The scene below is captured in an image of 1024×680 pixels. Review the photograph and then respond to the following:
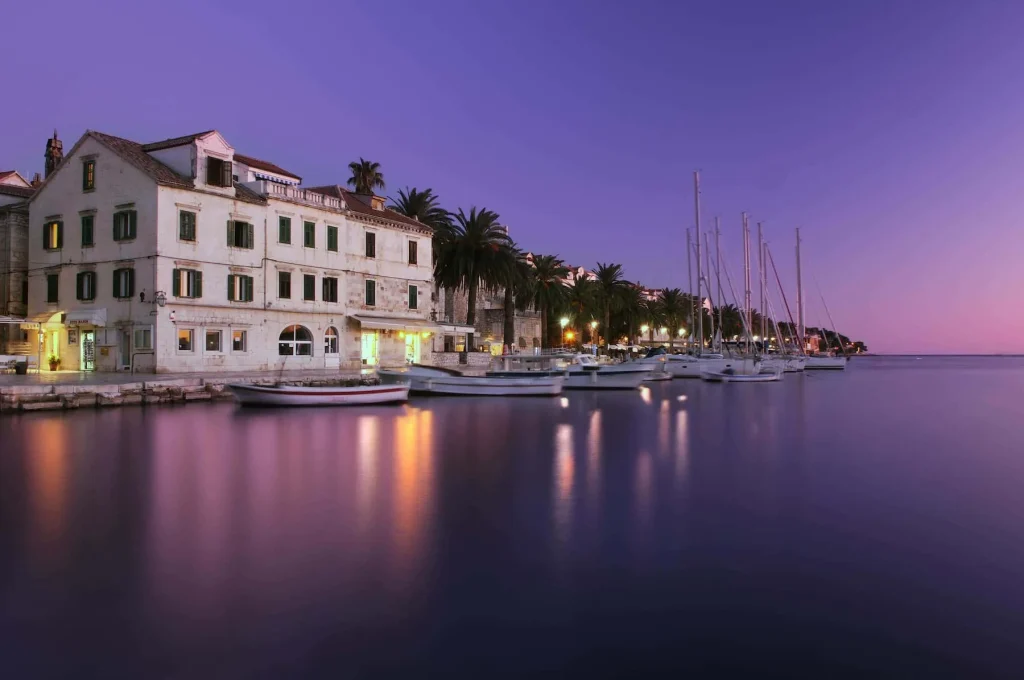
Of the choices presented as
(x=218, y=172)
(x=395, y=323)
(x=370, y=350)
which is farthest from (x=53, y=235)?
(x=395, y=323)

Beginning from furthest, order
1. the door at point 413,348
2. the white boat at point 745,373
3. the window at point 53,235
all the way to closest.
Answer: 1. the white boat at point 745,373
2. the door at point 413,348
3. the window at point 53,235

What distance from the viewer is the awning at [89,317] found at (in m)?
30.0

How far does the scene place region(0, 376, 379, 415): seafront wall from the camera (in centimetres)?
2089

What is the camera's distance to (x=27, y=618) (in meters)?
5.62

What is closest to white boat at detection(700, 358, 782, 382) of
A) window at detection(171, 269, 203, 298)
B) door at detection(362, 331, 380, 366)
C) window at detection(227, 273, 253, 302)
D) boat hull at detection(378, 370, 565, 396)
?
boat hull at detection(378, 370, 565, 396)

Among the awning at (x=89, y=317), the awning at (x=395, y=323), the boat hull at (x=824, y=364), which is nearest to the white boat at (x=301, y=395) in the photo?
the awning at (x=89, y=317)

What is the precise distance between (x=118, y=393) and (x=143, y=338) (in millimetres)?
6776

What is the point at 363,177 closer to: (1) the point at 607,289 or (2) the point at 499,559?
(1) the point at 607,289

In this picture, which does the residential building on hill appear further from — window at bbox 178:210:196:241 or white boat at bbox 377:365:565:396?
white boat at bbox 377:365:565:396

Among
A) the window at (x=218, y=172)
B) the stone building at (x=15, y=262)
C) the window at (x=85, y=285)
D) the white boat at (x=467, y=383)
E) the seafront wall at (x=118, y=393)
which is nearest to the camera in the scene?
the seafront wall at (x=118, y=393)

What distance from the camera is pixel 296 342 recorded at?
35125 millimetres

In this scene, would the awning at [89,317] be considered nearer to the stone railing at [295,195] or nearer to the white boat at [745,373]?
the stone railing at [295,195]

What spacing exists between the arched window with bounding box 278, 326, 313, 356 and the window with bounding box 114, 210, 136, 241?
26.5 feet

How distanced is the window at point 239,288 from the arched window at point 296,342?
270cm
